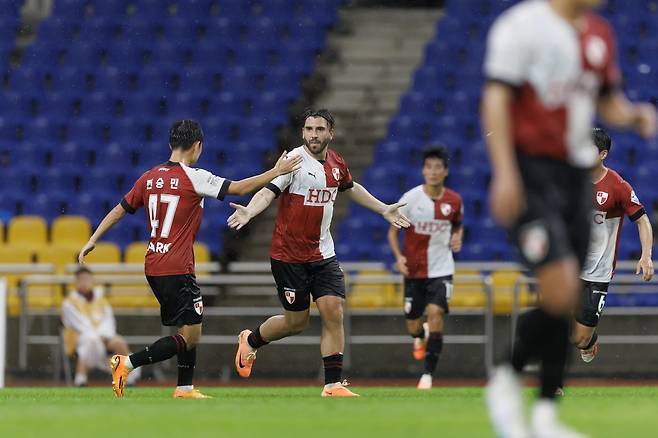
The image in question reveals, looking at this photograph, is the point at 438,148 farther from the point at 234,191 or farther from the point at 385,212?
the point at 234,191

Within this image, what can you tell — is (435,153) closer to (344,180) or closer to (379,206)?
(379,206)

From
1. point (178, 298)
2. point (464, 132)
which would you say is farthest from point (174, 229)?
point (464, 132)

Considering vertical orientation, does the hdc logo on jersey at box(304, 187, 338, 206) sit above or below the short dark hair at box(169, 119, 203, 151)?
below

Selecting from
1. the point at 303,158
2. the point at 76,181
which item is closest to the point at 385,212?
the point at 303,158

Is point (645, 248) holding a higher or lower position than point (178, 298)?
higher

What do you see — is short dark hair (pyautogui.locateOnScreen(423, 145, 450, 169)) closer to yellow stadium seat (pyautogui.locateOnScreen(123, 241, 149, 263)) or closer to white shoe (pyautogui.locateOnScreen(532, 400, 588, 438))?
yellow stadium seat (pyautogui.locateOnScreen(123, 241, 149, 263))

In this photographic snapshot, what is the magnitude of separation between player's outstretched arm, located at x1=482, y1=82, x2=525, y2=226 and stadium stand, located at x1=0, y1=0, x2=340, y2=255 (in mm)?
13049

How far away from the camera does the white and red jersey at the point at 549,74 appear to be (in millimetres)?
5711

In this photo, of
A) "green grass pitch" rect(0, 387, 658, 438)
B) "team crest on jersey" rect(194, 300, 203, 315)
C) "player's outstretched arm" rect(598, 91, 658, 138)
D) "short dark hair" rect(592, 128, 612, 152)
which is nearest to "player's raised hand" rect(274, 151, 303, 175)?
"team crest on jersey" rect(194, 300, 203, 315)

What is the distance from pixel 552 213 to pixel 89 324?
1128 cm

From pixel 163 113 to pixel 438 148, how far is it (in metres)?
8.35

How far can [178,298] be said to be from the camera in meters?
10.8

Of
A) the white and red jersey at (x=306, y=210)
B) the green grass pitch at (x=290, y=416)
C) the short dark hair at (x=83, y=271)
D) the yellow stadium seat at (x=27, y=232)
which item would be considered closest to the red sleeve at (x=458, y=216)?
the white and red jersey at (x=306, y=210)

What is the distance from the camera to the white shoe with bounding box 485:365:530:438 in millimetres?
5613
